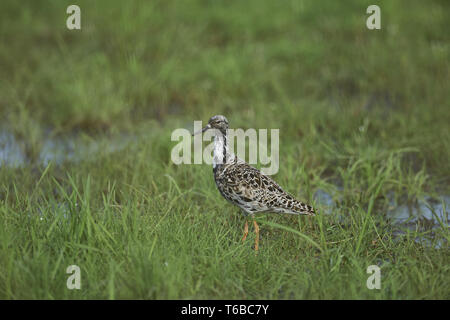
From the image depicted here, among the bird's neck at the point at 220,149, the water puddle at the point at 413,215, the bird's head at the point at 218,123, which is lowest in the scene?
the water puddle at the point at 413,215

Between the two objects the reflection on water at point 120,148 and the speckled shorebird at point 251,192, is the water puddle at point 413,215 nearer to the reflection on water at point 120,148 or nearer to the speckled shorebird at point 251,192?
the reflection on water at point 120,148

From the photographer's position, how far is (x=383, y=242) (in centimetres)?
441

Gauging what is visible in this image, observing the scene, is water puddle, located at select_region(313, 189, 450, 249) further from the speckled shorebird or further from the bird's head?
the bird's head

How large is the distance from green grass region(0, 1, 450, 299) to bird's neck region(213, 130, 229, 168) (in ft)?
1.74

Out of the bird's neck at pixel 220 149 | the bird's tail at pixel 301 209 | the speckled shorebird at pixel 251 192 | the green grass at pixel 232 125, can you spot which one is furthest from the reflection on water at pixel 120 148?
the bird's neck at pixel 220 149

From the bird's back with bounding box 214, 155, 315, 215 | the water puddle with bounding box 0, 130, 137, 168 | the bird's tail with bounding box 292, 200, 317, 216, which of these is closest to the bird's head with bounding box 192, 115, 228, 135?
the bird's back with bounding box 214, 155, 315, 215

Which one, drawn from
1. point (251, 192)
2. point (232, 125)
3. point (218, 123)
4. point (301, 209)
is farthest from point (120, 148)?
point (301, 209)

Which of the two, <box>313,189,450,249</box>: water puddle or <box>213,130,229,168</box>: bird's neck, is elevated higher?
<box>213,130,229,168</box>: bird's neck

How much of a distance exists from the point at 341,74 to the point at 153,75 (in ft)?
9.91

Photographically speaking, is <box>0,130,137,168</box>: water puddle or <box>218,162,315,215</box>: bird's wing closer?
<box>218,162,315,215</box>: bird's wing

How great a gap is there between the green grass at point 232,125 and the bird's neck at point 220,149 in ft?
1.74

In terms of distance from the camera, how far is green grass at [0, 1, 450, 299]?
12.3 feet

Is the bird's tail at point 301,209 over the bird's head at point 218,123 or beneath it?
beneath

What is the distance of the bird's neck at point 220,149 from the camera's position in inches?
182
